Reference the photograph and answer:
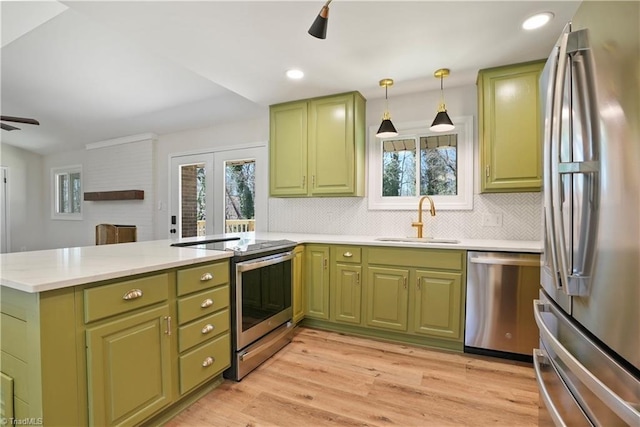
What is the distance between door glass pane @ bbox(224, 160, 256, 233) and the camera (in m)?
3.95

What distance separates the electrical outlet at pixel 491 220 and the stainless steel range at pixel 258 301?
5.91 feet

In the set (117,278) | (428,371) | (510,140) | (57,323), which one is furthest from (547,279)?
(57,323)

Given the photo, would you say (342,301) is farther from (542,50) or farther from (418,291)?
(542,50)

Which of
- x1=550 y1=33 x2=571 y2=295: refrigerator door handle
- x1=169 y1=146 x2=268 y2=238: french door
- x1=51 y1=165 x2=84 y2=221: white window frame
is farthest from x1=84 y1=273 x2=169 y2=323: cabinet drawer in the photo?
x1=51 y1=165 x2=84 y2=221: white window frame

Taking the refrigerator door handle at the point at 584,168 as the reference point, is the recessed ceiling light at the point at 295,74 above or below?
above

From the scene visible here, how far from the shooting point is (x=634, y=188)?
679mm

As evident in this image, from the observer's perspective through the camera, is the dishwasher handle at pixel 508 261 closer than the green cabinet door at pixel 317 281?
Yes

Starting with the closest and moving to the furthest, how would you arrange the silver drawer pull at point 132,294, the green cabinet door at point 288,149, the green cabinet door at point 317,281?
the silver drawer pull at point 132,294 → the green cabinet door at point 317,281 → the green cabinet door at point 288,149

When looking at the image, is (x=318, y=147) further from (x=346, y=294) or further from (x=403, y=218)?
(x=346, y=294)

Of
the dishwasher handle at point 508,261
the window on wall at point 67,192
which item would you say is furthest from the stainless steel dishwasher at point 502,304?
the window on wall at point 67,192

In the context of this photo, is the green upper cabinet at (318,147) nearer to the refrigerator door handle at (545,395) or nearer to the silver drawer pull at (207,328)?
the silver drawer pull at (207,328)

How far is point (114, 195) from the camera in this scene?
16.6 feet

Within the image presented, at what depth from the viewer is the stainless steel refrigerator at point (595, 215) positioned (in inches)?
27.1

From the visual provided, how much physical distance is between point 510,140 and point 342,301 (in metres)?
1.98
